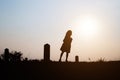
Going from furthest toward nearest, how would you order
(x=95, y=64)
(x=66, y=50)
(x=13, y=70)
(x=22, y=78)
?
(x=66, y=50) < (x=95, y=64) < (x=13, y=70) < (x=22, y=78)

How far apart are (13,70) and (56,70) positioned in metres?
1.93

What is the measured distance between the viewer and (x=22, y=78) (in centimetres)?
1270

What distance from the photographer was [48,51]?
19.9 metres

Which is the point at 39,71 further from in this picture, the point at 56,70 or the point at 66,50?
the point at 66,50

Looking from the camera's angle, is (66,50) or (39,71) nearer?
(39,71)

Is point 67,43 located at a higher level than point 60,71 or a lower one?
higher

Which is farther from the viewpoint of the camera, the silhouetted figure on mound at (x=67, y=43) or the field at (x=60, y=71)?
the silhouetted figure on mound at (x=67, y=43)

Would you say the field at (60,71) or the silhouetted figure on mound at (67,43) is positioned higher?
the silhouetted figure on mound at (67,43)

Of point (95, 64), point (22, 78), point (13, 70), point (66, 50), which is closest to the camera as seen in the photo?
point (22, 78)

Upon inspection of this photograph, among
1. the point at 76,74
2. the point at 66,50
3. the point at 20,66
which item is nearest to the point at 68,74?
the point at 76,74

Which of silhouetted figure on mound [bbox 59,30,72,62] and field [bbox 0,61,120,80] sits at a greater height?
silhouetted figure on mound [bbox 59,30,72,62]

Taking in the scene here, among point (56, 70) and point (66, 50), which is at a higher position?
point (66, 50)

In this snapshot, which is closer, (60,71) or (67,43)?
(60,71)

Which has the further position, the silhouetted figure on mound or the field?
the silhouetted figure on mound
